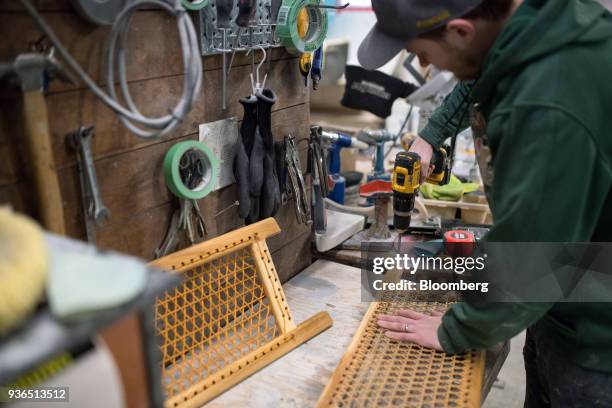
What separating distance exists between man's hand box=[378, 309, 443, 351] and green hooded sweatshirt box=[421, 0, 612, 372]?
21 centimetres

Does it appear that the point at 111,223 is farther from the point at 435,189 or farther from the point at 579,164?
the point at 435,189

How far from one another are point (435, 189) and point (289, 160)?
748 mm

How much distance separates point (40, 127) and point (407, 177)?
87 cm

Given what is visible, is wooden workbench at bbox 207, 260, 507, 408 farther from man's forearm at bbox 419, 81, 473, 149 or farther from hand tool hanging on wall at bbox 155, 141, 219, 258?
man's forearm at bbox 419, 81, 473, 149

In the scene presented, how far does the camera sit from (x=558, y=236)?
79cm

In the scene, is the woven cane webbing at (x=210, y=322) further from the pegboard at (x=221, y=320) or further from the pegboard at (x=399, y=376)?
the pegboard at (x=399, y=376)

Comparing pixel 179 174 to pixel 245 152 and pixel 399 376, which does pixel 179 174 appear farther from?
pixel 399 376

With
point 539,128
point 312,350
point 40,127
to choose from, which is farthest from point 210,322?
point 539,128

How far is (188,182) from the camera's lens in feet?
3.43

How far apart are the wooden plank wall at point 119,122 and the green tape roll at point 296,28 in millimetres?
55

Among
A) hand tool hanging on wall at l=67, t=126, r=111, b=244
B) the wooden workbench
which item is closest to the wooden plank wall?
hand tool hanging on wall at l=67, t=126, r=111, b=244

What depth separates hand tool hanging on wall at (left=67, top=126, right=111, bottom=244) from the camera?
A: 813 mm

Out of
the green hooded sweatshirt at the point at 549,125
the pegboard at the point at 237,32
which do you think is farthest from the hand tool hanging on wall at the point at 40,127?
the green hooded sweatshirt at the point at 549,125

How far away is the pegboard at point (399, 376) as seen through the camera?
935 mm
